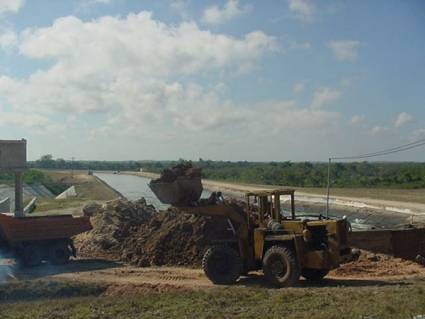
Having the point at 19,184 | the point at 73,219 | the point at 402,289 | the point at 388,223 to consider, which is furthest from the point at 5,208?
the point at 402,289

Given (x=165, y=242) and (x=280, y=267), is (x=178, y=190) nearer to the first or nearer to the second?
(x=280, y=267)

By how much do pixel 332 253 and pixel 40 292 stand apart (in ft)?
23.8

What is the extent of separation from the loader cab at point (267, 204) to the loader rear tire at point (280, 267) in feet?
2.89

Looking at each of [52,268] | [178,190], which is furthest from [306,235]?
[52,268]

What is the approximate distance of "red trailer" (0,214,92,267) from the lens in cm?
1841

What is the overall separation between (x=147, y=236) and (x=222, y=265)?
22.2 ft

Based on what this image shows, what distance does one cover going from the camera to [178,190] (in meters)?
14.9

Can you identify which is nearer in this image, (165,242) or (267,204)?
(267,204)

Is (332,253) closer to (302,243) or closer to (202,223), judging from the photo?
(302,243)

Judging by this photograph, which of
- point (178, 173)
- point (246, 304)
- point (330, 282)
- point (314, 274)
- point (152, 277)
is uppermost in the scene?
point (178, 173)

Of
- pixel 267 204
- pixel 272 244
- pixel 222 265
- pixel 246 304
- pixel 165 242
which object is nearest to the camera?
pixel 246 304

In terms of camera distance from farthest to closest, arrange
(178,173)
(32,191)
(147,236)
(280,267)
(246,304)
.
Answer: (32,191), (147,236), (178,173), (280,267), (246,304)

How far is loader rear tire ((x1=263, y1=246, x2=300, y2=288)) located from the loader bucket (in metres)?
2.46

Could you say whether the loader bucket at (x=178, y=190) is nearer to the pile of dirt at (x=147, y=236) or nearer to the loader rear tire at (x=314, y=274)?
the pile of dirt at (x=147, y=236)
